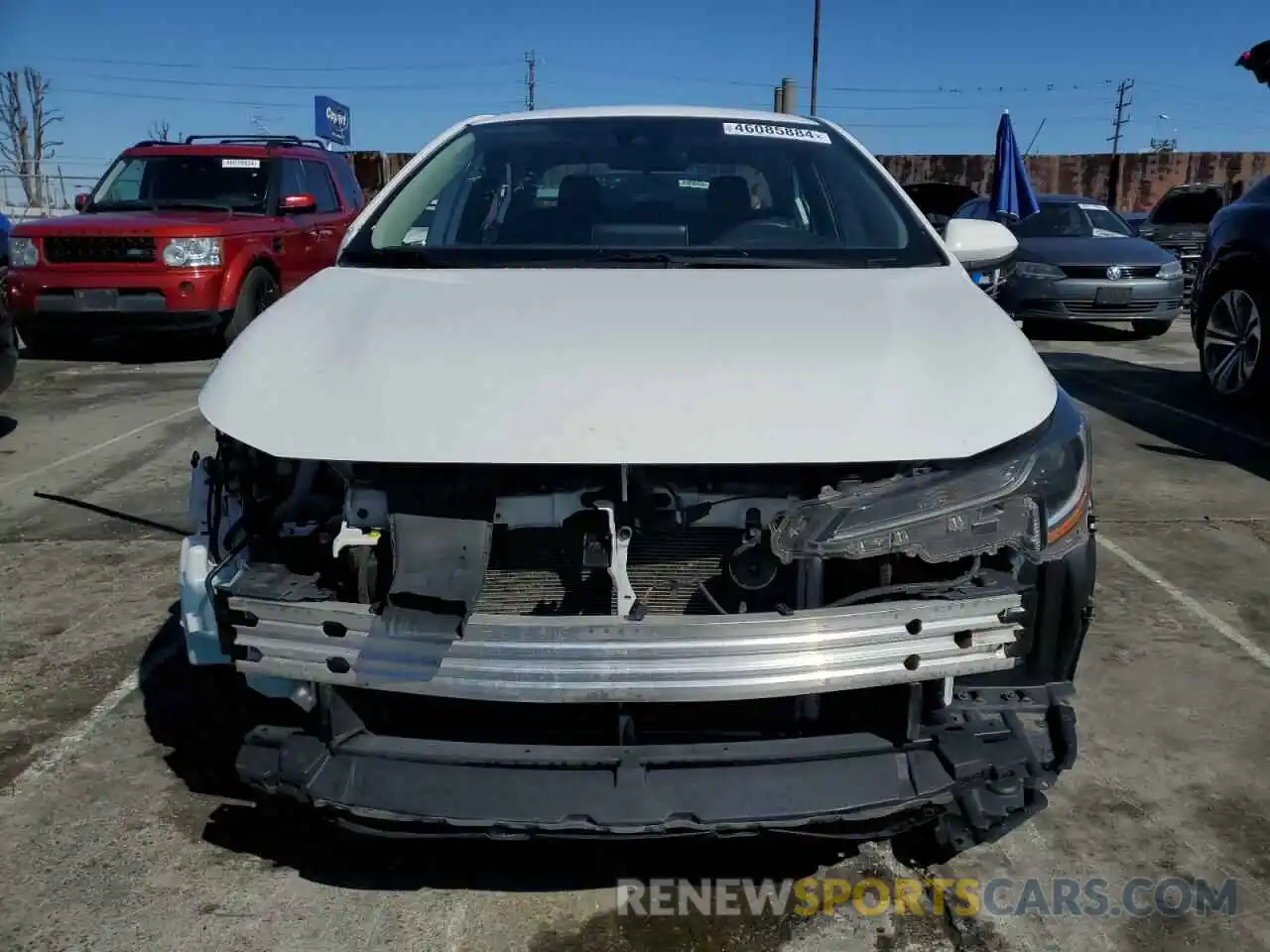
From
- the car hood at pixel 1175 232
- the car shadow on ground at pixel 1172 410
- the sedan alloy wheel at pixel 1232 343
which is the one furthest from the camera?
the car hood at pixel 1175 232

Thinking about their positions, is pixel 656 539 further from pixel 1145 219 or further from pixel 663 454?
pixel 1145 219

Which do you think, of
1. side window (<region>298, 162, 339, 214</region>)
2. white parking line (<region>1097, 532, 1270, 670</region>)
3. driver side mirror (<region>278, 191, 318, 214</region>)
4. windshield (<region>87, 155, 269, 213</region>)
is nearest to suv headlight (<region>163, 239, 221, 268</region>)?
driver side mirror (<region>278, 191, 318, 214</region>)

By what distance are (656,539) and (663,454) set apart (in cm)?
26

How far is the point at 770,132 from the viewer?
361 cm

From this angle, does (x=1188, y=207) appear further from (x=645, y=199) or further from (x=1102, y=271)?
(x=645, y=199)

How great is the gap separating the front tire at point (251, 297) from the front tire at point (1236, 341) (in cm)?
739

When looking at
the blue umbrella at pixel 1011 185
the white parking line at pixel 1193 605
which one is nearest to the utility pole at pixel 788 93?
the blue umbrella at pixel 1011 185

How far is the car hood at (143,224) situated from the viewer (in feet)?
29.1

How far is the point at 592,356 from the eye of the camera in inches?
86.0

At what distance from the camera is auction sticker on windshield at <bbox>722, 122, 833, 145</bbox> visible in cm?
358

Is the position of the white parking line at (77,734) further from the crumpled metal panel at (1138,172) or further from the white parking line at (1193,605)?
the crumpled metal panel at (1138,172)

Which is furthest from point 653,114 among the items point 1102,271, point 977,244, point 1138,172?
point 1138,172

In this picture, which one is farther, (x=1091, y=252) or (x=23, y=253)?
(x=1091, y=252)

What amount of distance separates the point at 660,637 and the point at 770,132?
7.50 ft
